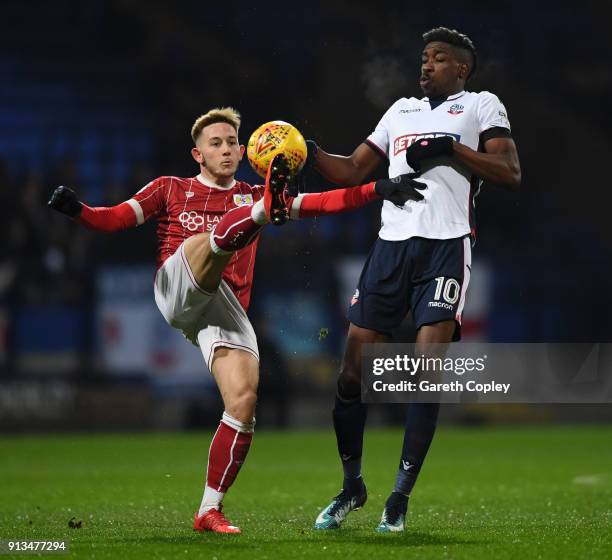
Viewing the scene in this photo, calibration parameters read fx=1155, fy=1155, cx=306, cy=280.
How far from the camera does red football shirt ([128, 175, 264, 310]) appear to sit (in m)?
5.20

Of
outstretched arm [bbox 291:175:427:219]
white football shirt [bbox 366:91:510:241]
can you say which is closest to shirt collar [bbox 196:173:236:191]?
outstretched arm [bbox 291:175:427:219]

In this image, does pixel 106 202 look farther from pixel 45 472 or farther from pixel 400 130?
pixel 400 130

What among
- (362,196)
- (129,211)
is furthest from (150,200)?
(362,196)

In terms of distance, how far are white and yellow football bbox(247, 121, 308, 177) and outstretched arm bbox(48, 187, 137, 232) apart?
0.61 metres

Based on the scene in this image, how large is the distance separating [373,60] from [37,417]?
8567mm

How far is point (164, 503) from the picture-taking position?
255 inches

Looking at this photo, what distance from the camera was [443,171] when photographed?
16.5 ft

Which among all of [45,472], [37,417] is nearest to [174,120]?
[37,417]

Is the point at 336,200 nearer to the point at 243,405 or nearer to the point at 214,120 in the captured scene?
the point at 214,120

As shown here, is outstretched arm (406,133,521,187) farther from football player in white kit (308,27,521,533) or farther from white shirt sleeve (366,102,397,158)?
white shirt sleeve (366,102,397,158)

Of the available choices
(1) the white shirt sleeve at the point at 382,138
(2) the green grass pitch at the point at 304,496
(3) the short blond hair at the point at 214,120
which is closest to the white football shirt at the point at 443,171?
(1) the white shirt sleeve at the point at 382,138

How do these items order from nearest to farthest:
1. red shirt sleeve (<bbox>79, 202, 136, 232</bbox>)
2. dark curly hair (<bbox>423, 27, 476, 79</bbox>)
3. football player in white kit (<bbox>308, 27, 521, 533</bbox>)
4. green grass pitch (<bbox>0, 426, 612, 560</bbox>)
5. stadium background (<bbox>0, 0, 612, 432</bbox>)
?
green grass pitch (<bbox>0, 426, 612, 560</bbox>) < football player in white kit (<bbox>308, 27, 521, 533</bbox>) < red shirt sleeve (<bbox>79, 202, 136, 232</bbox>) < dark curly hair (<bbox>423, 27, 476, 79</bbox>) < stadium background (<bbox>0, 0, 612, 432</bbox>)

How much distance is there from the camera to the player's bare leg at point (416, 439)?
15.9ft

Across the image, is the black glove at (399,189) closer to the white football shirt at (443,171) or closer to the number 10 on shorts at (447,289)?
the white football shirt at (443,171)
